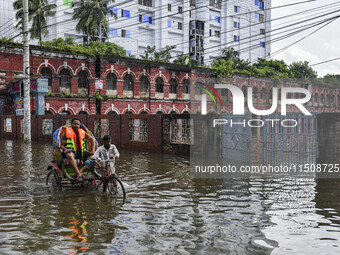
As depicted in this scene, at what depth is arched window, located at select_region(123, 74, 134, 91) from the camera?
40656 millimetres

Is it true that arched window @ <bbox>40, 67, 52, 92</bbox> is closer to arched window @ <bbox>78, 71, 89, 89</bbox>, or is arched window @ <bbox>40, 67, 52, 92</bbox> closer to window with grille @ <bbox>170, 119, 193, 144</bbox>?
arched window @ <bbox>78, 71, 89, 89</bbox>

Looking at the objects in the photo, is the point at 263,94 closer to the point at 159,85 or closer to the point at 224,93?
the point at 224,93

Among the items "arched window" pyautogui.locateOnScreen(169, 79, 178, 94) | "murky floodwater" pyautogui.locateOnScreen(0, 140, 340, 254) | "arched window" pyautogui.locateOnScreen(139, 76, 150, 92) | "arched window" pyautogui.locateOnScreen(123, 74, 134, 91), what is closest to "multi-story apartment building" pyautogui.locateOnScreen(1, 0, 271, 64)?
"arched window" pyautogui.locateOnScreen(169, 79, 178, 94)

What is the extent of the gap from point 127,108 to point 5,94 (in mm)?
12222

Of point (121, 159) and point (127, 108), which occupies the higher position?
point (127, 108)

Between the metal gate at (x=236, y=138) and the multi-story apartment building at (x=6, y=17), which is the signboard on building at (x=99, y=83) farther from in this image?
the multi-story apartment building at (x=6, y=17)

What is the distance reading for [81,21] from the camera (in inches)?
1928

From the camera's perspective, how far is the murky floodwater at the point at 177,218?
5465mm

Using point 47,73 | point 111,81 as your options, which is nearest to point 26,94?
point 47,73

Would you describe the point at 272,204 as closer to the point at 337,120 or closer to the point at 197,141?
the point at 337,120

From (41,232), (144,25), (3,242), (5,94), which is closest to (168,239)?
(41,232)

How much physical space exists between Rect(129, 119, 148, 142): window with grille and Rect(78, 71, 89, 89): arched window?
1752cm

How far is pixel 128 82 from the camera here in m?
40.9

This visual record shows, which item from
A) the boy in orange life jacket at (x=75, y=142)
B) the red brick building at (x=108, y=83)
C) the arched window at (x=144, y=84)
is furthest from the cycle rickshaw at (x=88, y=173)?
the arched window at (x=144, y=84)
